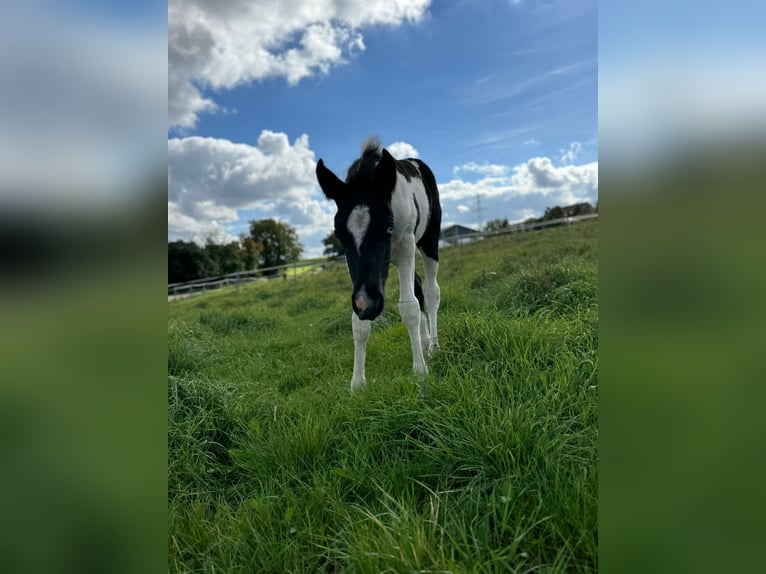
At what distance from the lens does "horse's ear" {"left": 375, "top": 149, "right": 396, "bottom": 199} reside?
2.80 meters

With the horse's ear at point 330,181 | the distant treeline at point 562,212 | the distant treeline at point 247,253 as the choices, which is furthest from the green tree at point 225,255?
the horse's ear at point 330,181

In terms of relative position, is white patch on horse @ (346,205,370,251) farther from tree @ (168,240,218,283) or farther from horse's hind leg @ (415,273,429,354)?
tree @ (168,240,218,283)

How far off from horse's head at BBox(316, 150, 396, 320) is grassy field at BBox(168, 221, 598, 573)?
0.73 metres

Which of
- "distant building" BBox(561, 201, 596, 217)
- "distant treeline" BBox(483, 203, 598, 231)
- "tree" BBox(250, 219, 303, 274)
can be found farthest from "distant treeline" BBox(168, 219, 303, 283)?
"distant building" BBox(561, 201, 596, 217)

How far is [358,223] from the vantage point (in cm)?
276

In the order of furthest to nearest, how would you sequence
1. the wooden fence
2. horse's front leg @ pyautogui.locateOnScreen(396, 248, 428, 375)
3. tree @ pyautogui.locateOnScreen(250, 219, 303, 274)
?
1. tree @ pyautogui.locateOnScreen(250, 219, 303, 274)
2. the wooden fence
3. horse's front leg @ pyautogui.locateOnScreen(396, 248, 428, 375)

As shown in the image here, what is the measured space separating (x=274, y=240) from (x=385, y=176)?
59568 millimetres

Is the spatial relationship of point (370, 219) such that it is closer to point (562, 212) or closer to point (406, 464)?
point (406, 464)

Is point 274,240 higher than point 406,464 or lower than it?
higher

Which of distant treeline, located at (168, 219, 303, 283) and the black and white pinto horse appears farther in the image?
distant treeline, located at (168, 219, 303, 283)

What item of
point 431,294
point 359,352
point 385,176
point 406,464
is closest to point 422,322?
point 431,294
